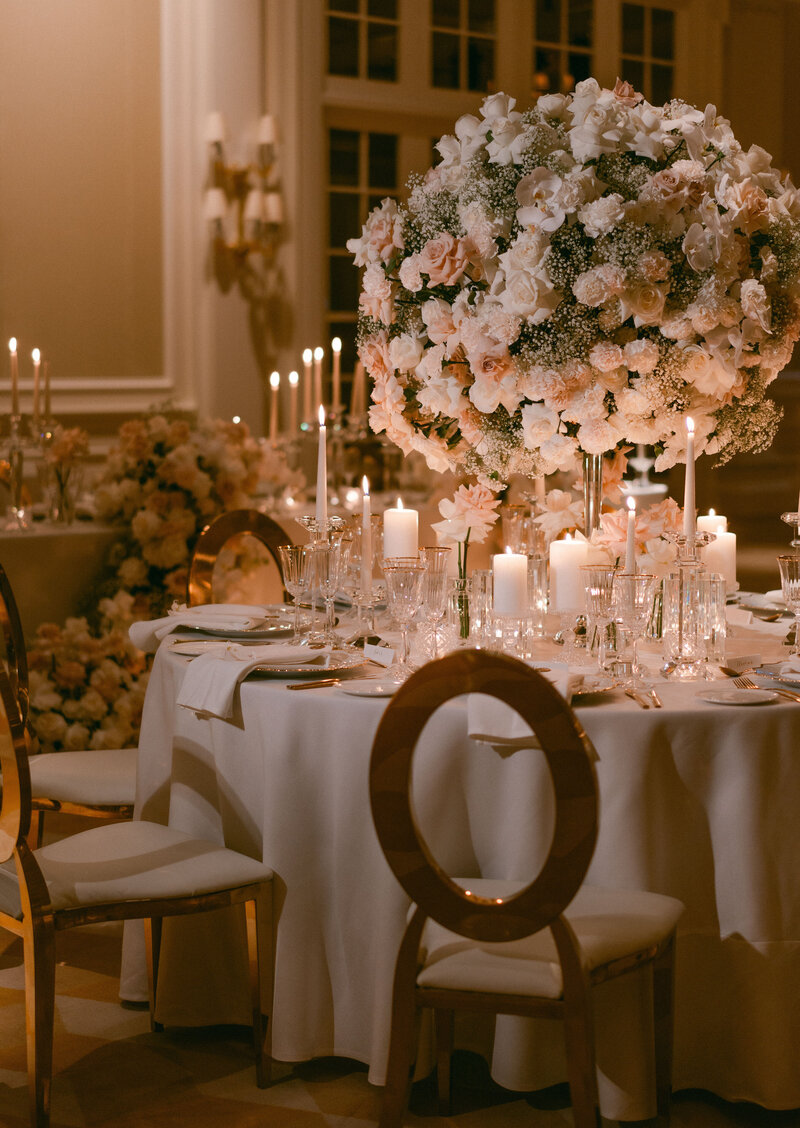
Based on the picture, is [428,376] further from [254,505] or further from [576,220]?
[254,505]

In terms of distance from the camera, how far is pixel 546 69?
8141 mm

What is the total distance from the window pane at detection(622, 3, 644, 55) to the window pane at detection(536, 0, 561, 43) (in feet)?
1.64

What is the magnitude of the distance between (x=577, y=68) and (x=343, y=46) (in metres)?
1.62

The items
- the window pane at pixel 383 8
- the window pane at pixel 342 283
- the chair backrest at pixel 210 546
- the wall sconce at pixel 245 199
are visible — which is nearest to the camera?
the chair backrest at pixel 210 546

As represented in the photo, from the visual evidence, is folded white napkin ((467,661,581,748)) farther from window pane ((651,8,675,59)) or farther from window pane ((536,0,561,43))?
window pane ((651,8,675,59))

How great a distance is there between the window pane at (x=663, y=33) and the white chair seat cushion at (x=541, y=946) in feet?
24.5

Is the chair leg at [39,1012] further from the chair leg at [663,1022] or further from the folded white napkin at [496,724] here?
the chair leg at [663,1022]

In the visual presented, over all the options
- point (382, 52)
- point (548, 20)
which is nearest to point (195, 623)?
point (382, 52)

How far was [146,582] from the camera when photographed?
15.5 feet

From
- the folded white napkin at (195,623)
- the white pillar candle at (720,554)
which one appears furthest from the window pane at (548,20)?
the folded white napkin at (195,623)

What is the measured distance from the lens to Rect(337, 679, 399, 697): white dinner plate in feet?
7.82

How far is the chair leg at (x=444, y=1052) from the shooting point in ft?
8.01

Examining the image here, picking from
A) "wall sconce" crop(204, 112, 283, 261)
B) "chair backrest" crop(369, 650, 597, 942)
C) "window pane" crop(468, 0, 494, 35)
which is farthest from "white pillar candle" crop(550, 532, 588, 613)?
"window pane" crop(468, 0, 494, 35)

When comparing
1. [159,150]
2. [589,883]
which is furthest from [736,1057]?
[159,150]
